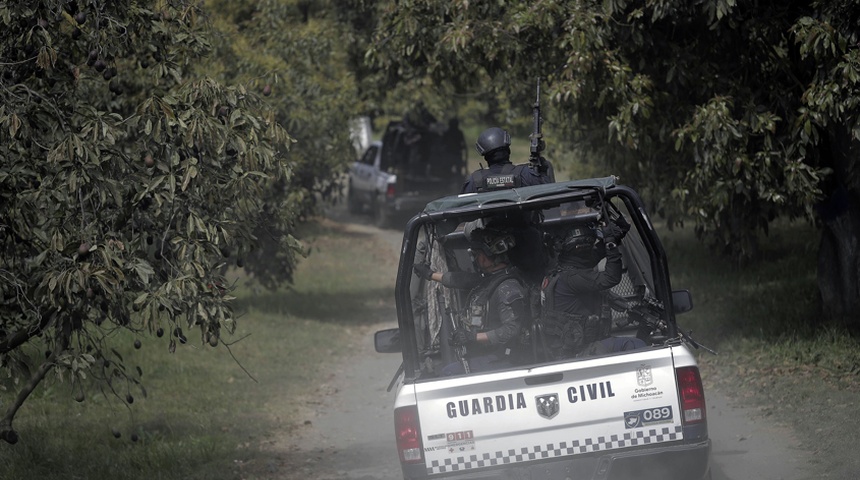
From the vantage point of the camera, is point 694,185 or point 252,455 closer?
point 252,455

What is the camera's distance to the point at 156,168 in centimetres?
613

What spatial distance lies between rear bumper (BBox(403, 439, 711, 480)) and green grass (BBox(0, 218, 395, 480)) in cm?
217

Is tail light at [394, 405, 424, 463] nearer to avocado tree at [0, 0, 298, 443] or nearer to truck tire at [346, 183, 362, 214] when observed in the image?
avocado tree at [0, 0, 298, 443]

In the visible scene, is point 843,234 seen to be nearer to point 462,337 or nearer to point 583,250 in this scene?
point 583,250

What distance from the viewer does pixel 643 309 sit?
20.5 feet

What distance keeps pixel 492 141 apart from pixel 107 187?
8.65 feet

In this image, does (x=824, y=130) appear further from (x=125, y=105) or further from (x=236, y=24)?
(x=236, y=24)

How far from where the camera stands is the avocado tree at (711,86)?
349 inches

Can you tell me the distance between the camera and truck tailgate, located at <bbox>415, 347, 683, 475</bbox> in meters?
5.35

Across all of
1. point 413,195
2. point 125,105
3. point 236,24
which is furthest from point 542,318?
point 413,195

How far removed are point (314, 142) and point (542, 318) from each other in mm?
9907

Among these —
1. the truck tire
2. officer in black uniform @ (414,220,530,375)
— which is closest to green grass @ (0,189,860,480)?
officer in black uniform @ (414,220,530,375)

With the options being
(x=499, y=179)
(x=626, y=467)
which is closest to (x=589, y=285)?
(x=626, y=467)

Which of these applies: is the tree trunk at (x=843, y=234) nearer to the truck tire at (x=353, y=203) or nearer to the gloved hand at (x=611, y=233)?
the gloved hand at (x=611, y=233)
